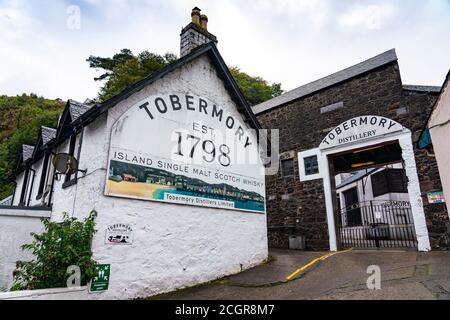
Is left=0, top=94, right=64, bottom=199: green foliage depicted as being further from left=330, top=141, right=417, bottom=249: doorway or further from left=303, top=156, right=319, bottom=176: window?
left=330, top=141, right=417, bottom=249: doorway

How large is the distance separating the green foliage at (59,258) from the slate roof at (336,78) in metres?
11.4

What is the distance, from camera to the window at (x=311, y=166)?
12.7 metres

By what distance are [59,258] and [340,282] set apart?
594 centimetres

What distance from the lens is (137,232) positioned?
643 cm

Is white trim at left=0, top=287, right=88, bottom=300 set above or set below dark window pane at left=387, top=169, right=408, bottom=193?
below

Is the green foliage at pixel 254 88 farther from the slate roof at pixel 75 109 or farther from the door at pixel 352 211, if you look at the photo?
the slate roof at pixel 75 109

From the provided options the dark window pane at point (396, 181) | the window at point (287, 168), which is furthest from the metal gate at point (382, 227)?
the window at point (287, 168)

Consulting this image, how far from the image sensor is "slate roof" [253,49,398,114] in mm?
11668

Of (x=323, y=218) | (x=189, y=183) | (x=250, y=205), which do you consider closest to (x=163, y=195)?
(x=189, y=183)

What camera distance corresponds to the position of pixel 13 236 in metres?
8.27

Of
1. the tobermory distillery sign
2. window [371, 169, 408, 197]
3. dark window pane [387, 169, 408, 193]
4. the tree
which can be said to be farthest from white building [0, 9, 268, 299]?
dark window pane [387, 169, 408, 193]

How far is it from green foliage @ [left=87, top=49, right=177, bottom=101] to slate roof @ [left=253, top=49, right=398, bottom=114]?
21.0 feet

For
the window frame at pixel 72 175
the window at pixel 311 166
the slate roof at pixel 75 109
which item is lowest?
the window frame at pixel 72 175

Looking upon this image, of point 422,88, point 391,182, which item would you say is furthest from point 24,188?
point 391,182
